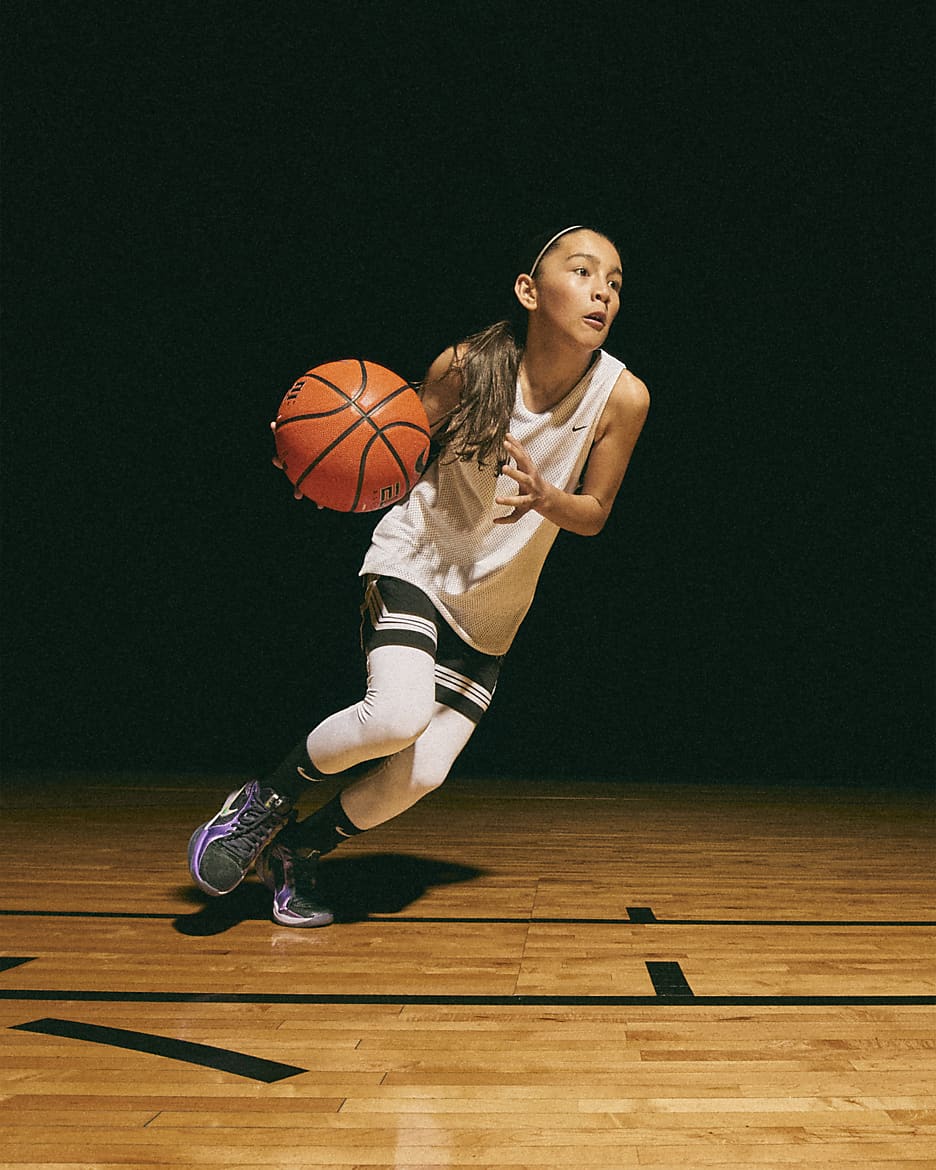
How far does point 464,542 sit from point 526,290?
47 centimetres

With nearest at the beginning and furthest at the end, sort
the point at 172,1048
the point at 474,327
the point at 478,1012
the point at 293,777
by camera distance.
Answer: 1. the point at 172,1048
2. the point at 478,1012
3. the point at 293,777
4. the point at 474,327

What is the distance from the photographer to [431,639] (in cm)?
195

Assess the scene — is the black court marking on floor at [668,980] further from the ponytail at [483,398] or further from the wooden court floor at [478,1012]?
the ponytail at [483,398]

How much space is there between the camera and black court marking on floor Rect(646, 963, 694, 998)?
148cm

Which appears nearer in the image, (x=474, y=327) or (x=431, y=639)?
(x=431, y=639)

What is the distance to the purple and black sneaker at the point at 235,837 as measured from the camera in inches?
70.6

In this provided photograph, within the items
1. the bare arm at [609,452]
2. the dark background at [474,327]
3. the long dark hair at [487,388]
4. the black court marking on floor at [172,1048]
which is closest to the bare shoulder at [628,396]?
the bare arm at [609,452]

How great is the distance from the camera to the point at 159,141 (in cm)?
480

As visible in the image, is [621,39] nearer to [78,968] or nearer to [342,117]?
[342,117]

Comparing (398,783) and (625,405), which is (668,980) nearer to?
(398,783)

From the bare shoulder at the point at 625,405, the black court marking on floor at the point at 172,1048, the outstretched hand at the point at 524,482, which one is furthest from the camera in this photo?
the bare shoulder at the point at 625,405

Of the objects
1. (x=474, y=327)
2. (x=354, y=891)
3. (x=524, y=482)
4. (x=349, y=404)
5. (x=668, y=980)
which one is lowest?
(x=354, y=891)

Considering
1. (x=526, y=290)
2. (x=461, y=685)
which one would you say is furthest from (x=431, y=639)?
(x=526, y=290)

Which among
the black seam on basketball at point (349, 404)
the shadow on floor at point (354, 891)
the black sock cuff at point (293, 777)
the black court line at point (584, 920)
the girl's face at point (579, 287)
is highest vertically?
the girl's face at point (579, 287)
